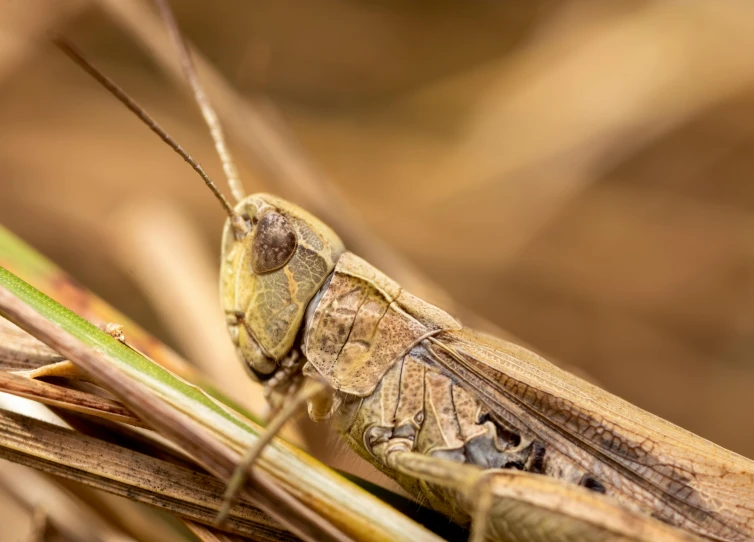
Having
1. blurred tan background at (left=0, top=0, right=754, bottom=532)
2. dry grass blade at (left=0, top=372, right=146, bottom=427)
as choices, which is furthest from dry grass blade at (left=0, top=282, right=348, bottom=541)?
blurred tan background at (left=0, top=0, right=754, bottom=532)

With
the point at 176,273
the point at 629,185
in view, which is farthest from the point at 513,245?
the point at 176,273

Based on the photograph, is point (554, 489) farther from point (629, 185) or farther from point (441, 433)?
point (629, 185)

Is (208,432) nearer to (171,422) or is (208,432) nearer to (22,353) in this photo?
(171,422)

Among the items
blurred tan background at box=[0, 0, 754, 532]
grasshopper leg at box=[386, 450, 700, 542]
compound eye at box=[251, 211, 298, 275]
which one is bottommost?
grasshopper leg at box=[386, 450, 700, 542]

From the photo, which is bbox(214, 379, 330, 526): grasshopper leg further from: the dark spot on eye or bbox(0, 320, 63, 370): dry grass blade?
the dark spot on eye

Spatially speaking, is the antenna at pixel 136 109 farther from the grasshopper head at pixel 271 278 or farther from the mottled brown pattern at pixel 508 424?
the mottled brown pattern at pixel 508 424

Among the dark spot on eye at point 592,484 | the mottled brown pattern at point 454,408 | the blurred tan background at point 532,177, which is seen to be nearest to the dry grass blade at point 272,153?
the blurred tan background at point 532,177

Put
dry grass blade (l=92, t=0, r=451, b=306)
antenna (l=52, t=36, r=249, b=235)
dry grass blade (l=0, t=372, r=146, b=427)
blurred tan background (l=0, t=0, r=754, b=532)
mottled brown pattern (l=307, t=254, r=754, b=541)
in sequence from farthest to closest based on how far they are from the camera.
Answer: blurred tan background (l=0, t=0, r=754, b=532) < dry grass blade (l=92, t=0, r=451, b=306) < mottled brown pattern (l=307, t=254, r=754, b=541) < antenna (l=52, t=36, r=249, b=235) < dry grass blade (l=0, t=372, r=146, b=427)
